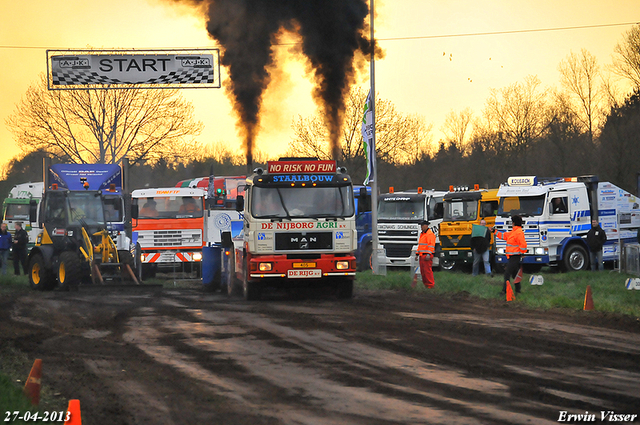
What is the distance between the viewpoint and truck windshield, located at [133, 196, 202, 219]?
25.3 meters

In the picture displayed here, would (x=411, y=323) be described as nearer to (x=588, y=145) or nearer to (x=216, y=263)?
(x=216, y=263)

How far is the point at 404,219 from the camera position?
89.8 ft

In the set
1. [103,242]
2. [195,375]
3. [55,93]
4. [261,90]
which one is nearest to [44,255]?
[103,242]

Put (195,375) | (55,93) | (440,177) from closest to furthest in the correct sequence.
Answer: (195,375) → (55,93) → (440,177)

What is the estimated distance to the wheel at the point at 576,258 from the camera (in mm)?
24016

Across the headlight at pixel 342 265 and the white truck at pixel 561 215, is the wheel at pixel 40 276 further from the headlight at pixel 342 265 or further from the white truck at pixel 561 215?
the white truck at pixel 561 215

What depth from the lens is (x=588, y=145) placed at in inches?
1848

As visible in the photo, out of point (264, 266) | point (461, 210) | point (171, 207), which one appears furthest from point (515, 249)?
point (171, 207)

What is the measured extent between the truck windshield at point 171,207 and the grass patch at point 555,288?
609 cm

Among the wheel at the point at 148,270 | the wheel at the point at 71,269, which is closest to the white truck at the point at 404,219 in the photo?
the wheel at the point at 148,270

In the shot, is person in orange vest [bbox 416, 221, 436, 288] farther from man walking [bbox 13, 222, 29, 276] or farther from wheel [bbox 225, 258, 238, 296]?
man walking [bbox 13, 222, 29, 276]

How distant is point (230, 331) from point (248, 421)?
5738 millimetres

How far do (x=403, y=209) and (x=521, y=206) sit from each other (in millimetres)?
4621

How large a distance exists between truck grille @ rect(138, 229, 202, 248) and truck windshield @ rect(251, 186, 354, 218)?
8925 mm
